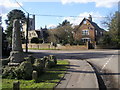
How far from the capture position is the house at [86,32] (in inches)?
2297

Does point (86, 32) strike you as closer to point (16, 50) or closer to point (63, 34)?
point (63, 34)

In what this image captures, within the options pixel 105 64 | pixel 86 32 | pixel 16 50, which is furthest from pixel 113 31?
pixel 16 50

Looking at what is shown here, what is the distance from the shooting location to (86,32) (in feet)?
195

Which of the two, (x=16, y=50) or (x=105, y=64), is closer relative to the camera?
(x=16, y=50)

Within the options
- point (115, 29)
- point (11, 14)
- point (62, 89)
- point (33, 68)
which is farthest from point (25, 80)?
point (11, 14)

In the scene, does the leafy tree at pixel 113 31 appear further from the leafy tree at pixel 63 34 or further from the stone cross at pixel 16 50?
the stone cross at pixel 16 50

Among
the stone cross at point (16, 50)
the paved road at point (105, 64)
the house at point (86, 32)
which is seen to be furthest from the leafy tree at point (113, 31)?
the stone cross at point (16, 50)

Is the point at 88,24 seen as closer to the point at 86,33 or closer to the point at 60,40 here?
the point at 86,33

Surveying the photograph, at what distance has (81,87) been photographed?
8438 mm

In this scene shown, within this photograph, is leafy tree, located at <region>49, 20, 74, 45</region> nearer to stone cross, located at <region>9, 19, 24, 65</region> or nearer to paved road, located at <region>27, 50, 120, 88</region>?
paved road, located at <region>27, 50, 120, 88</region>

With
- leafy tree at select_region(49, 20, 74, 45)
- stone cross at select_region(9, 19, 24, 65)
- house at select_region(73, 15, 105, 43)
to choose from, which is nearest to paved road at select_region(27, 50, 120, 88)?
stone cross at select_region(9, 19, 24, 65)

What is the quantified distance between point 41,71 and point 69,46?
39.1 meters

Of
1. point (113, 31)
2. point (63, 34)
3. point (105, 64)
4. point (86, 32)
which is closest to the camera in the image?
point (105, 64)

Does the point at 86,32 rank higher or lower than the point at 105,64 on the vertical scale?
higher
